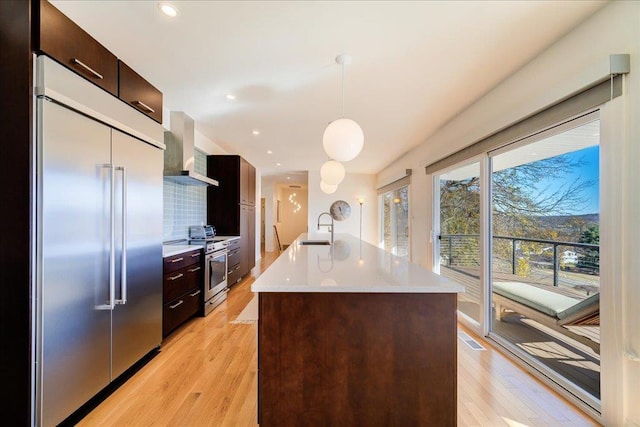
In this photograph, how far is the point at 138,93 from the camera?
7.09ft

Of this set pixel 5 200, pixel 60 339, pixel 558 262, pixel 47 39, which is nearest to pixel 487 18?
pixel 558 262

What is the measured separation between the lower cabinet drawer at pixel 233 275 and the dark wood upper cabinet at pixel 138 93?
266 cm

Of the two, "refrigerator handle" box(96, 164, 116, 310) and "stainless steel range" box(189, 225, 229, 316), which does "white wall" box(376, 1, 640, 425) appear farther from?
"stainless steel range" box(189, 225, 229, 316)

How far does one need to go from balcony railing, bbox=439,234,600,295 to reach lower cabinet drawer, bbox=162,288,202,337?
3355 mm

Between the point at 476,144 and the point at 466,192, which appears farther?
the point at 466,192

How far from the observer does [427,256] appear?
464cm

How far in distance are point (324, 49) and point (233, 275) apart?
3726 millimetres

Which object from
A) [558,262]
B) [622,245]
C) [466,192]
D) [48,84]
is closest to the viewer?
[48,84]

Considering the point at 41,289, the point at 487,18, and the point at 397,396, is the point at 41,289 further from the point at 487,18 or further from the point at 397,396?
the point at 487,18

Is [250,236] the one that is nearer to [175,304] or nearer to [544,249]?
[175,304]

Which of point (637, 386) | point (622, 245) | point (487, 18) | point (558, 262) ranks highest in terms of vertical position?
point (487, 18)

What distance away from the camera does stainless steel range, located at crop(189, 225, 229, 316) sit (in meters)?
3.43

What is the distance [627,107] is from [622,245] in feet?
2.54

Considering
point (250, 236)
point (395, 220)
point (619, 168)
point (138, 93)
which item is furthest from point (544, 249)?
point (250, 236)
